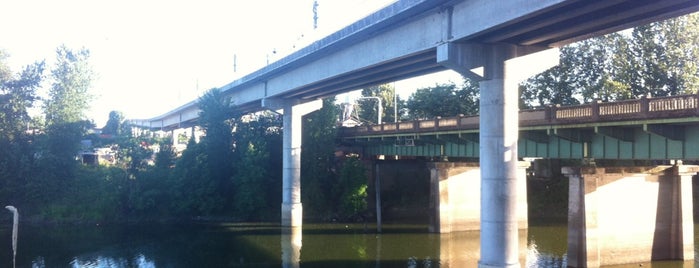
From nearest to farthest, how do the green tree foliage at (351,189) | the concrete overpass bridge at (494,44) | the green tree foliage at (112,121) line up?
1. the concrete overpass bridge at (494,44)
2. the green tree foliage at (351,189)
3. the green tree foliage at (112,121)

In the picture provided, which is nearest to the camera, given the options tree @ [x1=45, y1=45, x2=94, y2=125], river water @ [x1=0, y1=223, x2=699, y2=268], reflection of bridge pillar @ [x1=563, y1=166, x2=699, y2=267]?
reflection of bridge pillar @ [x1=563, y1=166, x2=699, y2=267]

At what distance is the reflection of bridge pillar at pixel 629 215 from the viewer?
85.3 feet

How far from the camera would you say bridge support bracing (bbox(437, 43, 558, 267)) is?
72.5ft

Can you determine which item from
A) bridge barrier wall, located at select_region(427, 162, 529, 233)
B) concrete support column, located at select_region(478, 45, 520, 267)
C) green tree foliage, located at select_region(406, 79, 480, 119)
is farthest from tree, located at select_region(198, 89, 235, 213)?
concrete support column, located at select_region(478, 45, 520, 267)

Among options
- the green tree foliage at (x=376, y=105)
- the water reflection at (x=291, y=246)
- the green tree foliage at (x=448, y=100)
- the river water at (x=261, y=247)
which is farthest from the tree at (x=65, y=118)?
the green tree foliage at (x=376, y=105)

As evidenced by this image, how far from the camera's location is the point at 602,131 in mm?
24812

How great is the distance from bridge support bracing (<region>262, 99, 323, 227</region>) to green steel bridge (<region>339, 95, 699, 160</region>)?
10.4 m

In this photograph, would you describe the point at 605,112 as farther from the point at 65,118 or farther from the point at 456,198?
the point at 65,118

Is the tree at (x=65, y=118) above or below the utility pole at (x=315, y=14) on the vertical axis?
below

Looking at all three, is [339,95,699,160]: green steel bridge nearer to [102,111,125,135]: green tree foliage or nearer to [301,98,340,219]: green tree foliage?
[301,98,340,219]: green tree foliage

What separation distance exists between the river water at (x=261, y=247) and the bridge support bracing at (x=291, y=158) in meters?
1.56

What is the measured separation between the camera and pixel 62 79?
54.4 meters

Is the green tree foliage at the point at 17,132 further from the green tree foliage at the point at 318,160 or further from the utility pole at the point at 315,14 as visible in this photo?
the utility pole at the point at 315,14

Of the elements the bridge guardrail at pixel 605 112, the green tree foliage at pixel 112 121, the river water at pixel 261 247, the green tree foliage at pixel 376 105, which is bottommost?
the river water at pixel 261 247
